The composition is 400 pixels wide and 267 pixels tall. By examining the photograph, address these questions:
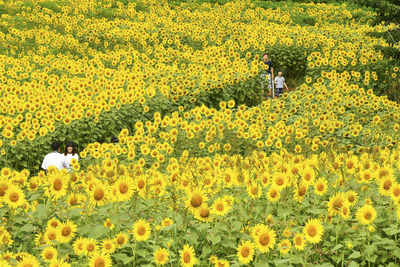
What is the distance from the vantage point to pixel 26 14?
20.4 m

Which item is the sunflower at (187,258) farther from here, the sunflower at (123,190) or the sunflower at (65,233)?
the sunflower at (65,233)

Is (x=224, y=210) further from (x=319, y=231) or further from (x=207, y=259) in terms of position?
(x=319, y=231)

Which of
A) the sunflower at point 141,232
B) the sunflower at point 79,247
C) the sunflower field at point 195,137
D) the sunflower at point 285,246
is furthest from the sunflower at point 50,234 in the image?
the sunflower at point 285,246

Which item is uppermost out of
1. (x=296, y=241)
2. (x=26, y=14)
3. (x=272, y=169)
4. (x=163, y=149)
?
(x=296, y=241)

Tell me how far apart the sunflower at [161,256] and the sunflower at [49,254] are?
2.12 ft

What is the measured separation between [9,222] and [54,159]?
5.37m

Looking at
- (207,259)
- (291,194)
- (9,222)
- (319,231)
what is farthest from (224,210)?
(9,222)

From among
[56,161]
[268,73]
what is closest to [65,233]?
[56,161]

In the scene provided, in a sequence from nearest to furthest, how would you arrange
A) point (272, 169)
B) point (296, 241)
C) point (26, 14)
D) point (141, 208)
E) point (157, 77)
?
point (296, 241), point (141, 208), point (272, 169), point (157, 77), point (26, 14)

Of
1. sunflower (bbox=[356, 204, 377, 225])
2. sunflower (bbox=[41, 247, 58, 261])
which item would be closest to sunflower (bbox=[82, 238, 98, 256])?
sunflower (bbox=[41, 247, 58, 261])

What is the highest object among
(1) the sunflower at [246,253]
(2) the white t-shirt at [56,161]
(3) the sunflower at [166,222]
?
(1) the sunflower at [246,253]

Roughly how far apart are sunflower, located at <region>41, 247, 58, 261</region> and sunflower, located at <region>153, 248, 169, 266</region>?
645mm

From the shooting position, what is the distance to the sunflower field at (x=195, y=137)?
3.55 metres

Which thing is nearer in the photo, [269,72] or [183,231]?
[183,231]
